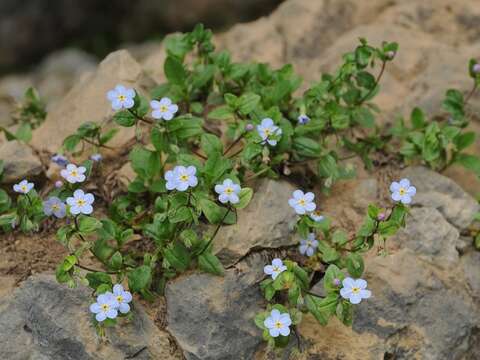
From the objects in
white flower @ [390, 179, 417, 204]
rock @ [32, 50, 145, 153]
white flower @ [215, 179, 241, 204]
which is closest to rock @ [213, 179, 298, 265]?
Answer: white flower @ [215, 179, 241, 204]

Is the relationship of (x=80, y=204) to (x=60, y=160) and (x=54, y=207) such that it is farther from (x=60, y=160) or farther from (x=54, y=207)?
(x=60, y=160)

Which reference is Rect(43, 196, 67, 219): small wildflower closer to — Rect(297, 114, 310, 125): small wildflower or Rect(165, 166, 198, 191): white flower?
Rect(165, 166, 198, 191): white flower

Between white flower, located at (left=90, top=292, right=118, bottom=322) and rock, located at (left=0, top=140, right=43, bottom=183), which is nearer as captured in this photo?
white flower, located at (left=90, top=292, right=118, bottom=322)

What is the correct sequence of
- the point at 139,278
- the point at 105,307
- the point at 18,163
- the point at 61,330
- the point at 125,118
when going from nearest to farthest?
the point at 105,307, the point at 61,330, the point at 139,278, the point at 125,118, the point at 18,163

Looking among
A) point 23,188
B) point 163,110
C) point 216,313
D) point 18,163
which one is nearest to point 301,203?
point 216,313

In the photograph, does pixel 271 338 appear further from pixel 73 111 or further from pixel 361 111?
pixel 73 111

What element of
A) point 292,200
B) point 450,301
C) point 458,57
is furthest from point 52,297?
point 458,57

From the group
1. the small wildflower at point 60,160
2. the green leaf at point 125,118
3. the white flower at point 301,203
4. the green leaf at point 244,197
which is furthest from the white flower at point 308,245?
the small wildflower at point 60,160
